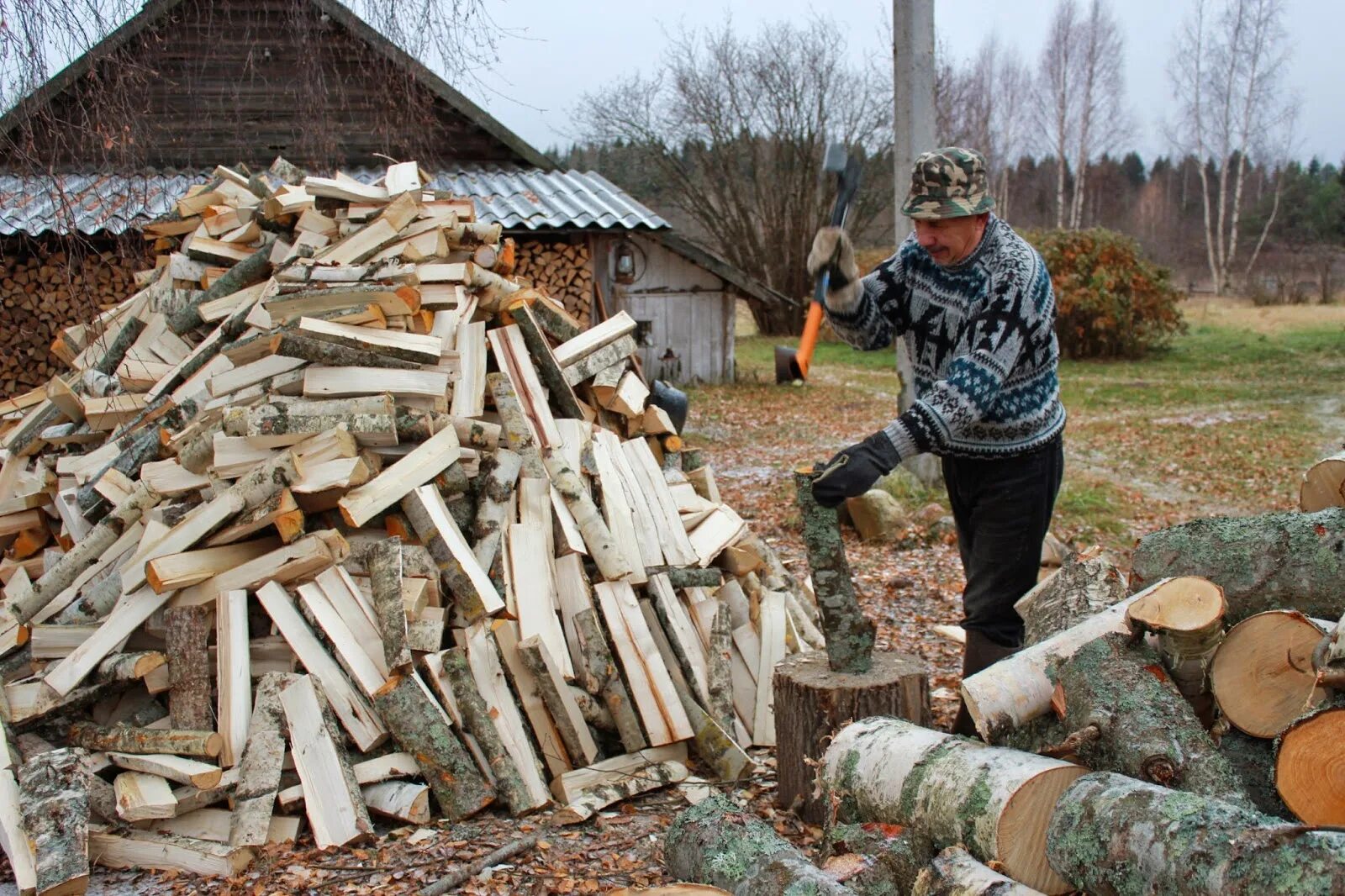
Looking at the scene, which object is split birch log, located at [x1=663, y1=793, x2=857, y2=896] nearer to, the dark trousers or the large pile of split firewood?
the large pile of split firewood

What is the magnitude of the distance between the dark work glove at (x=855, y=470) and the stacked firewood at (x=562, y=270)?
398 inches

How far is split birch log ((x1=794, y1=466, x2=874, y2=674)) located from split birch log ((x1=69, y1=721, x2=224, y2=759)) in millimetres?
2072

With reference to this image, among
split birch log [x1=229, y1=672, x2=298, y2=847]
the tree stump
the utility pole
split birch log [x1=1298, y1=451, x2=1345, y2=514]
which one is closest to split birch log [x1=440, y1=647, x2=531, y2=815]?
split birch log [x1=229, y1=672, x2=298, y2=847]

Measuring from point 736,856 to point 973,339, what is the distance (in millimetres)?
1728

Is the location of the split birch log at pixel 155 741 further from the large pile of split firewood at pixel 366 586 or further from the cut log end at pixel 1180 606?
the cut log end at pixel 1180 606

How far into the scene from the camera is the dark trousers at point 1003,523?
361cm

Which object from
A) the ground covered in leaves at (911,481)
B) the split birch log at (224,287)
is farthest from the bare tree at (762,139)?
the split birch log at (224,287)

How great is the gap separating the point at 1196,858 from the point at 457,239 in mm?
4420

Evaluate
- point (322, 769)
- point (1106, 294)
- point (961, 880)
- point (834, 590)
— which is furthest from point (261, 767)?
point (1106, 294)

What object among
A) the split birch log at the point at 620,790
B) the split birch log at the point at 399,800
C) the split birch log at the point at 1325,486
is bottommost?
the split birch log at the point at 620,790

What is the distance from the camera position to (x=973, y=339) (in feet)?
11.2

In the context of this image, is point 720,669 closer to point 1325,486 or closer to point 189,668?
point 189,668

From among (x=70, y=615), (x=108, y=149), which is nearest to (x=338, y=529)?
(x=70, y=615)

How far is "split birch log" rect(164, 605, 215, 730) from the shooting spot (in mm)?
3740
